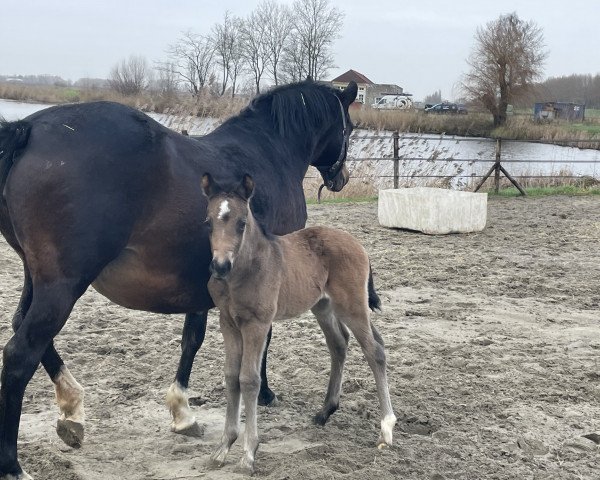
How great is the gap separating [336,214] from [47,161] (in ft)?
28.1

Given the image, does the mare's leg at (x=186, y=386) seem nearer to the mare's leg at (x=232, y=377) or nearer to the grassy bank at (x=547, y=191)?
the mare's leg at (x=232, y=377)

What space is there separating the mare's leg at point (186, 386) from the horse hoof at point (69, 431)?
497mm

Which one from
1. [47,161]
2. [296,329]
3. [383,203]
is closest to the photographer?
[47,161]

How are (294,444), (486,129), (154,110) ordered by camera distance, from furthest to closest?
(486,129) < (154,110) < (294,444)

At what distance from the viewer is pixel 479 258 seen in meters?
8.02

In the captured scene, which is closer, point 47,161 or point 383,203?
point 47,161

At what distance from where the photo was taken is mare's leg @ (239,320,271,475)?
313 cm

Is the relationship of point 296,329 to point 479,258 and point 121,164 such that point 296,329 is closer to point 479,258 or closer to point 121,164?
point 121,164

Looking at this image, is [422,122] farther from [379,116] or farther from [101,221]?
[101,221]

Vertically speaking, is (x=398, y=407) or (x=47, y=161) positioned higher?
(x=47, y=161)

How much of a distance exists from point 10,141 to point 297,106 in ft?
6.16

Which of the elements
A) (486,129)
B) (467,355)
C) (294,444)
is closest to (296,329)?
(467,355)

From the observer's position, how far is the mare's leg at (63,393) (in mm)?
3270

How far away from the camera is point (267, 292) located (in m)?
3.16
